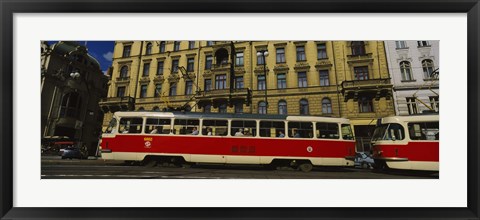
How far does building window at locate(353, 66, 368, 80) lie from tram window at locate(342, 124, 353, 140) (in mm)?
3399

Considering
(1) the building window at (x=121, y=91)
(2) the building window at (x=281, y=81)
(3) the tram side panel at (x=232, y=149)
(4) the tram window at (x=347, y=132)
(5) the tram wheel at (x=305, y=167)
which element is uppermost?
(2) the building window at (x=281, y=81)

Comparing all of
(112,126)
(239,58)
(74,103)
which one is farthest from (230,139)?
(74,103)

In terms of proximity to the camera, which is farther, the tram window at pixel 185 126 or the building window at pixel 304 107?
the building window at pixel 304 107

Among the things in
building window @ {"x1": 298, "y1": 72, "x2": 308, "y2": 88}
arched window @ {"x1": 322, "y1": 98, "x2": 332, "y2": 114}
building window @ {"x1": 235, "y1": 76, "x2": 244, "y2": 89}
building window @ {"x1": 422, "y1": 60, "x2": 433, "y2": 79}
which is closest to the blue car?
arched window @ {"x1": 322, "y1": 98, "x2": 332, "y2": 114}

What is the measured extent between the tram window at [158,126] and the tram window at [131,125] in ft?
0.87

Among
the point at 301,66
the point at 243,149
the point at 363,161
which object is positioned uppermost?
the point at 301,66

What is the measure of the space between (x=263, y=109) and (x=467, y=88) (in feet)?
26.1

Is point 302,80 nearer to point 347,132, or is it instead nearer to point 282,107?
point 282,107

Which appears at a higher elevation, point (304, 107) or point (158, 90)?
point (158, 90)

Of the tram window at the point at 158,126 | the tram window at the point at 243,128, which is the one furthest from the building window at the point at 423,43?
the tram window at the point at 158,126

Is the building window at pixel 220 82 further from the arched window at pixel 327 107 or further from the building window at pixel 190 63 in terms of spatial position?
the arched window at pixel 327 107

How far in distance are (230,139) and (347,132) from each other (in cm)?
380

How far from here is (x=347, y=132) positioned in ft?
25.8

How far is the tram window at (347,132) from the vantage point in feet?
25.7
